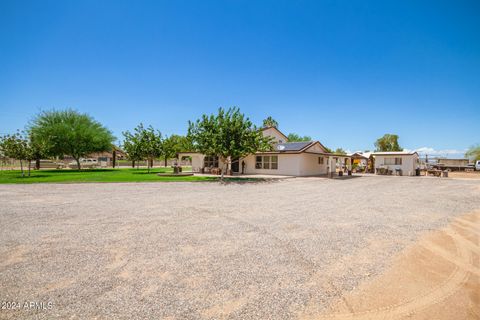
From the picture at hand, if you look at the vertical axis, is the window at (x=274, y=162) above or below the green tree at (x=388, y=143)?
below

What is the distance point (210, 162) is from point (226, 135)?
1218 cm

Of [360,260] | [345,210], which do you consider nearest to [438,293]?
[360,260]

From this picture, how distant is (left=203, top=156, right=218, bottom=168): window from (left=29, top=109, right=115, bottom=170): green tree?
15128 millimetres

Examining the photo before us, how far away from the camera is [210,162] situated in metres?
31.6

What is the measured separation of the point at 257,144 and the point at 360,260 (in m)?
16.8

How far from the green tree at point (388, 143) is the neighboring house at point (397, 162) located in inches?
1150

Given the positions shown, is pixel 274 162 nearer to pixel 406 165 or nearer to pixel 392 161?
pixel 392 161

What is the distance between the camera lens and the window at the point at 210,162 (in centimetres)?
3098

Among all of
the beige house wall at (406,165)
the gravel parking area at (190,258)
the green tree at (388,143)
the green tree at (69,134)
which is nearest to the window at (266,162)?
the beige house wall at (406,165)

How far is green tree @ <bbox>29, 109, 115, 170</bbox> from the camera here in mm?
30234

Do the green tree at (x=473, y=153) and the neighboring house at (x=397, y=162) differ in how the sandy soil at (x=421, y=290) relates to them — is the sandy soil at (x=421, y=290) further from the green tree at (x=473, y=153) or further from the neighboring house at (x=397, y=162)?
the green tree at (x=473, y=153)

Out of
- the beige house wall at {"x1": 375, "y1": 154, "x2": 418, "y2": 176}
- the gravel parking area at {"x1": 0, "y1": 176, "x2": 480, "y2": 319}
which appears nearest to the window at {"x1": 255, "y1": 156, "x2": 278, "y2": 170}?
the beige house wall at {"x1": 375, "y1": 154, "x2": 418, "y2": 176}

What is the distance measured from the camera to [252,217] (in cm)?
752

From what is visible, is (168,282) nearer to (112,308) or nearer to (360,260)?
(112,308)
